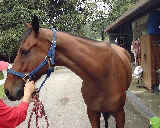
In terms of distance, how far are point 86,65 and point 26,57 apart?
698mm

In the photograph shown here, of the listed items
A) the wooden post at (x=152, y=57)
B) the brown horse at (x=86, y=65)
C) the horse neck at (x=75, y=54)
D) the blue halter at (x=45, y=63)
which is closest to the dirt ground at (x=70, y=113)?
the wooden post at (x=152, y=57)

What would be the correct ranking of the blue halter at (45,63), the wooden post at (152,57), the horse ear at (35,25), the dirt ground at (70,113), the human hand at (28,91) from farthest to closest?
1. the wooden post at (152,57)
2. the dirt ground at (70,113)
3. the blue halter at (45,63)
4. the horse ear at (35,25)
5. the human hand at (28,91)

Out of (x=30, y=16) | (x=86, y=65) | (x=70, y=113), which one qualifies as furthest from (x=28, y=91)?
(x=30, y=16)

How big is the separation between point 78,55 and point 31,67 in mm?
553

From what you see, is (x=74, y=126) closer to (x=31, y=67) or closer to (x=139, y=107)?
(x=139, y=107)

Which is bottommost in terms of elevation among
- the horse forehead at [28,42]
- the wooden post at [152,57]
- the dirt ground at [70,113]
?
the dirt ground at [70,113]

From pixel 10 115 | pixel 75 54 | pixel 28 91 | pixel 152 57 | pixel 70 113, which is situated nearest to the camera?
pixel 10 115

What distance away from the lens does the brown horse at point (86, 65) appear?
9.36 feet

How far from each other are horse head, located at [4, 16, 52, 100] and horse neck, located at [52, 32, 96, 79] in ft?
0.68

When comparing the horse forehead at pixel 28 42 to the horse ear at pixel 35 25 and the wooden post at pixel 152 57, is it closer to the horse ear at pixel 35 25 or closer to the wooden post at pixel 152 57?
the horse ear at pixel 35 25

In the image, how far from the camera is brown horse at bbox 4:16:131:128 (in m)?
2.85

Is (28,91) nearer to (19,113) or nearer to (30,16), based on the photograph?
(19,113)

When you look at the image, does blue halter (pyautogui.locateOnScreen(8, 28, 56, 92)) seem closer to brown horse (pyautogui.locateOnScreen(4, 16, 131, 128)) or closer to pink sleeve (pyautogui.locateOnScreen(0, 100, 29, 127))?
brown horse (pyautogui.locateOnScreen(4, 16, 131, 128))

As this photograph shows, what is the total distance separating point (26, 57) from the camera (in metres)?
2.84
